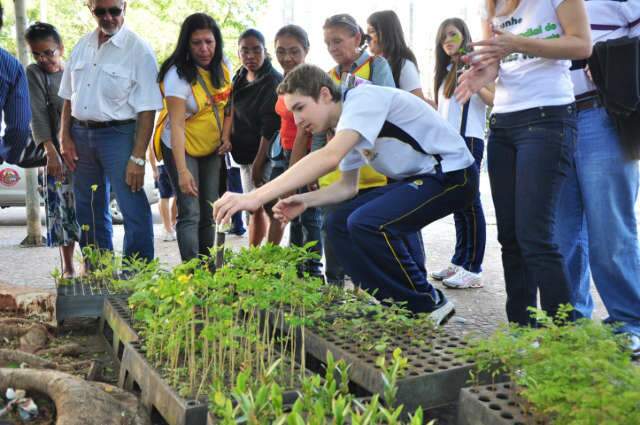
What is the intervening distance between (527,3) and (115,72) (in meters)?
2.96

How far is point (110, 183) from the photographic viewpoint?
5.11 meters

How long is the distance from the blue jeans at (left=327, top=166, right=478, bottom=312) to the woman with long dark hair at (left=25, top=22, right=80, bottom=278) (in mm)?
2797

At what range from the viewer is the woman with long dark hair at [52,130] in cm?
554

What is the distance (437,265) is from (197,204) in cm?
263

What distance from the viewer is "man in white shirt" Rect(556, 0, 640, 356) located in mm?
3326

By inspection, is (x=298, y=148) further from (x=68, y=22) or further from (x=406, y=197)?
(x=68, y=22)

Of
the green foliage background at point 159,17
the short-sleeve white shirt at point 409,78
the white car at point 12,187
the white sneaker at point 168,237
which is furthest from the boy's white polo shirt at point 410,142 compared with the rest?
the green foliage background at point 159,17

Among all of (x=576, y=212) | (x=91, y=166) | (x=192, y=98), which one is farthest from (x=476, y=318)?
(x=91, y=166)

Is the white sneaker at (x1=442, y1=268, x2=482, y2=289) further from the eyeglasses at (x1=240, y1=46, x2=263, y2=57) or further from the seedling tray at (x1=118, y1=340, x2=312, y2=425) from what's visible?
the seedling tray at (x1=118, y1=340, x2=312, y2=425)

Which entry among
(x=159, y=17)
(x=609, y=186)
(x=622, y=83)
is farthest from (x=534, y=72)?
(x=159, y=17)

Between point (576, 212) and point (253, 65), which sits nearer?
point (576, 212)

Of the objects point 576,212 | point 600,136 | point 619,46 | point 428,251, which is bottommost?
point 428,251

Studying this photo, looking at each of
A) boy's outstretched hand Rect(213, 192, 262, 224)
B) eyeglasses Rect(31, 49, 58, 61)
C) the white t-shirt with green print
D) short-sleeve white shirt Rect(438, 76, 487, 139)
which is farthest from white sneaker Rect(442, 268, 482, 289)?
eyeglasses Rect(31, 49, 58, 61)

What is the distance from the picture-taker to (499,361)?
8.17 ft
